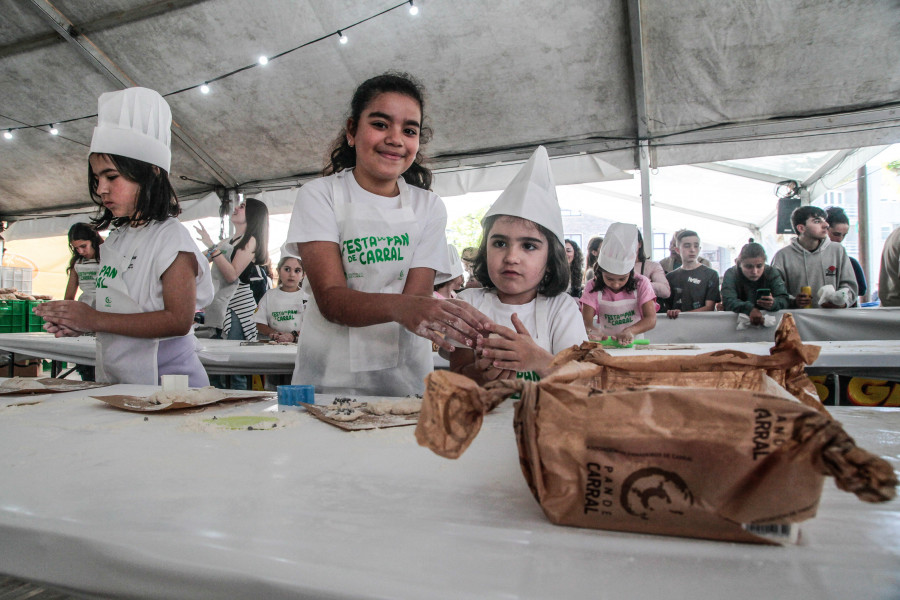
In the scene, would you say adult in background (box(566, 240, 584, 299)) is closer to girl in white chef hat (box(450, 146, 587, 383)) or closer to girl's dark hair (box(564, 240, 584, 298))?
girl's dark hair (box(564, 240, 584, 298))

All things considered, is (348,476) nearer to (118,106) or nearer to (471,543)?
(471,543)

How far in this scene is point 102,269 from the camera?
1.73 m

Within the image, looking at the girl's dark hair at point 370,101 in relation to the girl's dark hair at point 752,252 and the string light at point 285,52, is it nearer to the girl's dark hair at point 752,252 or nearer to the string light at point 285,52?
the string light at point 285,52

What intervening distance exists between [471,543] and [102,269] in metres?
1.72

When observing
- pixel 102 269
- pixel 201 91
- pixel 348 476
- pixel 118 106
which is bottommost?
pixel 348 476

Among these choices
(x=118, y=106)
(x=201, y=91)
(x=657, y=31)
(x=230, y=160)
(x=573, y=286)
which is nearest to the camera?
(x=118, y=106)

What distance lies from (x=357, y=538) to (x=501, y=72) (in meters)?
4.94

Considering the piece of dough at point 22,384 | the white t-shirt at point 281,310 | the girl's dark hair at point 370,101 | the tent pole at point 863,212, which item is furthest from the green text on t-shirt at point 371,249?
the tent pole at point 863,212

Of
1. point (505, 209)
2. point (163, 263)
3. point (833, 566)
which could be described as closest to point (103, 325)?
point (163, 263)

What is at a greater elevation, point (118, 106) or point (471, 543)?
point (118, 106)

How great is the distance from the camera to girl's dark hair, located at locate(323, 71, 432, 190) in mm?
1513

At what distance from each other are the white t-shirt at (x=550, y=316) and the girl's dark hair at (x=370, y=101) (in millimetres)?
424

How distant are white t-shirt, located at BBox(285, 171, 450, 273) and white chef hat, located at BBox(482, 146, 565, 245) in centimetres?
20

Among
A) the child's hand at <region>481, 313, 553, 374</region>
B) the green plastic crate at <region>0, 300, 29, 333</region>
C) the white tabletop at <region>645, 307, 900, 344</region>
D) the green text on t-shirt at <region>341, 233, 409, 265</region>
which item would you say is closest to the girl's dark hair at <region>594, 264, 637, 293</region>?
the white tabletop at <region>645, 307, 900, 344</region>
